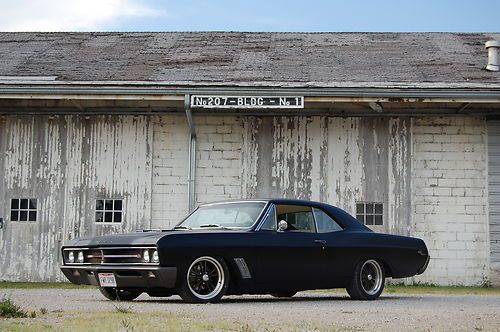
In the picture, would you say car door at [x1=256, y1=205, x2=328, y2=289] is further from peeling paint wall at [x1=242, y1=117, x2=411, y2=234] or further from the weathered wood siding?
the weathered wood siding

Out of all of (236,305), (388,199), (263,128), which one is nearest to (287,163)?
(263,128)

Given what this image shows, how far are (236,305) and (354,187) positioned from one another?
9.52 meters

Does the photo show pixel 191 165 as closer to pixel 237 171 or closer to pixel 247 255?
pixel 237 171

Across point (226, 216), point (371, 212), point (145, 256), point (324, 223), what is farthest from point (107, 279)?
point (371, 212)

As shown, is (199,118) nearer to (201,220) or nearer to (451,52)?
(451,52)

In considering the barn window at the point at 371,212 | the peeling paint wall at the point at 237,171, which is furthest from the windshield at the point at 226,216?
the barn window at the point at 371,212

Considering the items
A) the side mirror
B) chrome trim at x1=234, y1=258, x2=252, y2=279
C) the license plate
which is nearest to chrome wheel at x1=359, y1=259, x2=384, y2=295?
the side mirror

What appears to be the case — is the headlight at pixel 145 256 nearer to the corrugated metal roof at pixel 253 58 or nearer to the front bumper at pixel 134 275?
A: the front bumper at pixel 134 275

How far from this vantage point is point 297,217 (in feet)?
41.7

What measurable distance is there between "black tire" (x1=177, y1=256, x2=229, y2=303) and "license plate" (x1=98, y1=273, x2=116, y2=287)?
2.69ft

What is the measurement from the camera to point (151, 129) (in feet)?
67.4

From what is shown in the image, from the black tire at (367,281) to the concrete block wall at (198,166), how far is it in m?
7.51

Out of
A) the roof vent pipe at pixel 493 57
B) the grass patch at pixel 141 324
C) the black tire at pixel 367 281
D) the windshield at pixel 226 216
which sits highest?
the roof vent pipe at pixel 493 57

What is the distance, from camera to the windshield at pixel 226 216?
12.3 metres
